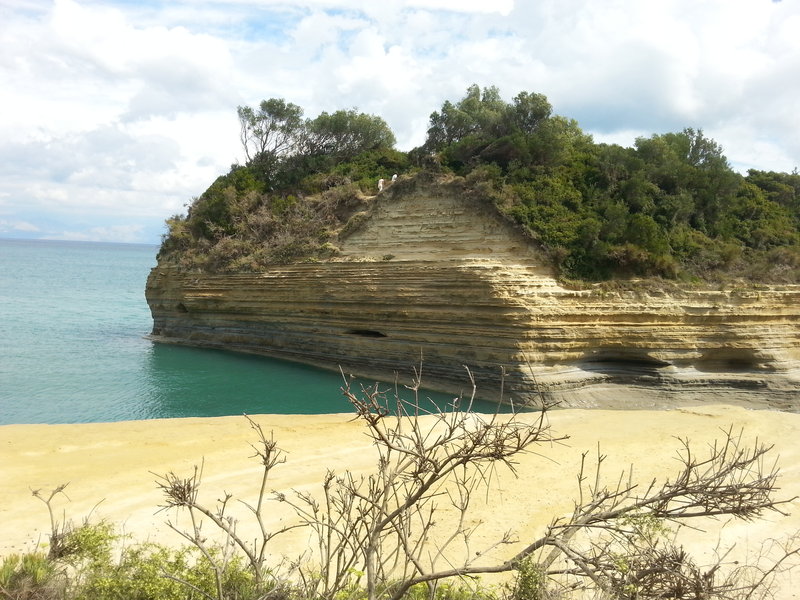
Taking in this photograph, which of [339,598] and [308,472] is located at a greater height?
[339,598]

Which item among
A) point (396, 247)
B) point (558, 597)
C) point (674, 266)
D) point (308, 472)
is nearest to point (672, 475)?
point (308, 472)

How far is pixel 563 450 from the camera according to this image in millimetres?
14609

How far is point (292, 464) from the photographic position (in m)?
13.2

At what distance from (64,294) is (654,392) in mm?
55466

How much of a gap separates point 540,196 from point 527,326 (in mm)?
6654

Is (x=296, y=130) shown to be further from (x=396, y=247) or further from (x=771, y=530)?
(x=771, y=530)

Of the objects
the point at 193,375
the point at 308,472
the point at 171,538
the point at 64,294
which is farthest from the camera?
the point at 64,294

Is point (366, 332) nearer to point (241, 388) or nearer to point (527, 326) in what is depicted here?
point (241, 388)

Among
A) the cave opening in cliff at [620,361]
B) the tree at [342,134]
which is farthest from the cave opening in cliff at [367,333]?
the tree at [342,134]

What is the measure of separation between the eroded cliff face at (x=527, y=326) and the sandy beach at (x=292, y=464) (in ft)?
6.27

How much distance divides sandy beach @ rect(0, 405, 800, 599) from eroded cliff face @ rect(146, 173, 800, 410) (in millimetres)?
1911

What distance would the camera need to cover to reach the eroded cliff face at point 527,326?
66.8ft

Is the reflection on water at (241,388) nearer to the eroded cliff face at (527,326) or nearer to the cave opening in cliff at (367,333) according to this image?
the eroded cliff face at (527,326)

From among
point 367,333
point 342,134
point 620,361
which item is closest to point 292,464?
point 367,333
